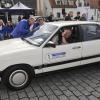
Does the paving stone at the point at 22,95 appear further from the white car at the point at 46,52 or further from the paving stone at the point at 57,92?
the paving stone at the point at 57,92

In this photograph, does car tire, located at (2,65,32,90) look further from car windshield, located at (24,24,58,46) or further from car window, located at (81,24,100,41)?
car window, located at (81,24,100,41)

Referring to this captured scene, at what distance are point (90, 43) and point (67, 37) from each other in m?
0.67

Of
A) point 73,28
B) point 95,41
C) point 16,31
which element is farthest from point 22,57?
point 16,31

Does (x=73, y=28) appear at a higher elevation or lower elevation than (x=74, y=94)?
higher

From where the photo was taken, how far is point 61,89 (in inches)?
193

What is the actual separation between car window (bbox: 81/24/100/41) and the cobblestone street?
1.02 metres

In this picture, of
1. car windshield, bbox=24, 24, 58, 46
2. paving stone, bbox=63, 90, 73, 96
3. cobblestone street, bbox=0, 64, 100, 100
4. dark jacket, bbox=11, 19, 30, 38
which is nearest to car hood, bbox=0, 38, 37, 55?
car windshield, bbox=24, 24, 58, 46

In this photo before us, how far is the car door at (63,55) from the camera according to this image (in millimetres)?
5055

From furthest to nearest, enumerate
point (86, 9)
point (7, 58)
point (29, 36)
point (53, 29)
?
point (86, 9)
point (29, 36)
point (53, 29)
point (7, 58)

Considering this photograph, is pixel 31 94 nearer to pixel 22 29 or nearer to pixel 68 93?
pixel 68 93

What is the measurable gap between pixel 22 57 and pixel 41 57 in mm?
467

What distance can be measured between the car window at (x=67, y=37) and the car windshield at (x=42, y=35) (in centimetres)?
15

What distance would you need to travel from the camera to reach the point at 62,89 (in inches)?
193

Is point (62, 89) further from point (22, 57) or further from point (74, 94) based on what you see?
point (22, 57)
